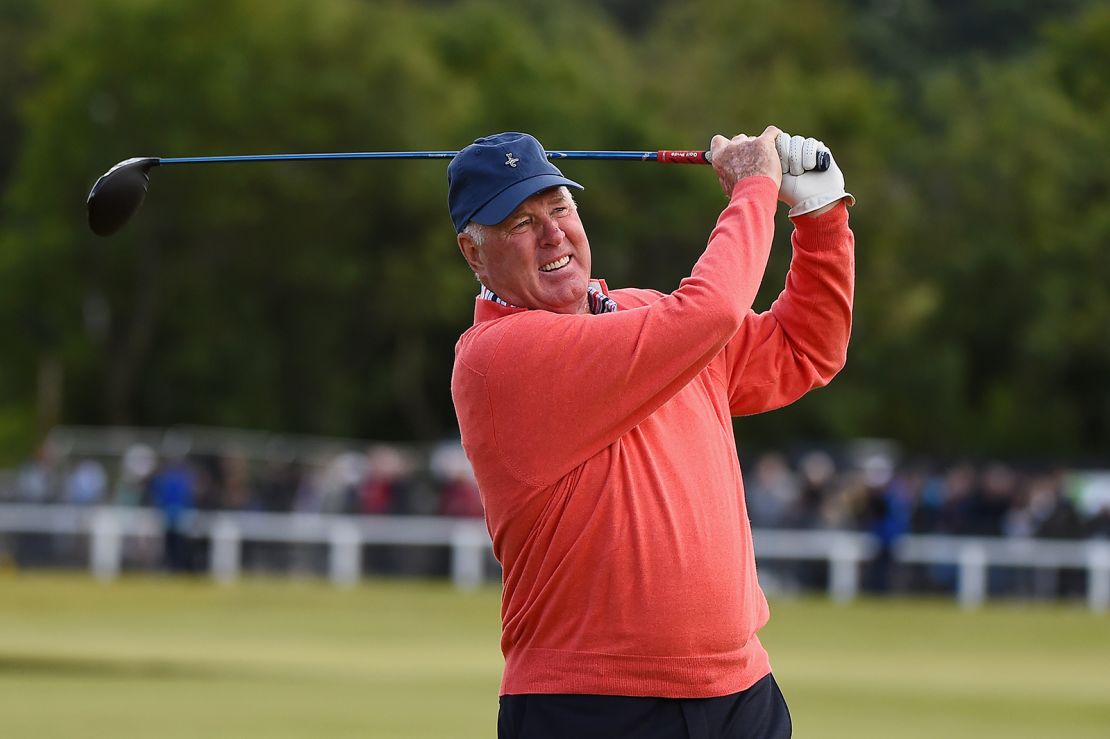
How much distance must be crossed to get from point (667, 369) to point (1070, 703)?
10.4 m

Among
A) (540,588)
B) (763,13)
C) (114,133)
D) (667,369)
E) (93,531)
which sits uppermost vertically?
(763,13)

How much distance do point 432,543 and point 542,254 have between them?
22.9m

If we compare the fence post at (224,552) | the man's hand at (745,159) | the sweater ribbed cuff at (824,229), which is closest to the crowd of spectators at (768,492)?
the fence post at (224,552)

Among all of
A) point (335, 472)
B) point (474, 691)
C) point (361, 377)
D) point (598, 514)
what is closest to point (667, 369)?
point (598, 514)

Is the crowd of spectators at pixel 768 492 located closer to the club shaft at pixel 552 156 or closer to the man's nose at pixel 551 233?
the club shaft at pixel 552 156

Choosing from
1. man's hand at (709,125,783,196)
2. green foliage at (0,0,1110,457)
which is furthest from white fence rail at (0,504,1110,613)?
man's hand at (709,125,783,196)

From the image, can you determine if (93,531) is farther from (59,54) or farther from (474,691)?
(59,54)

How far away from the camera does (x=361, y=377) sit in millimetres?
51500

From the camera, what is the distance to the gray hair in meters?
4.41

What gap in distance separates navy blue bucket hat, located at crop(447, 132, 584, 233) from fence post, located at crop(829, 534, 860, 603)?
2092cm

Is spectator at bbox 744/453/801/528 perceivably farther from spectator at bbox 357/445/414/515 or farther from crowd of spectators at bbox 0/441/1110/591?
spectator at bbox 357/445/414/515

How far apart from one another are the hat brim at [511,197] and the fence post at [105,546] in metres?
23.9

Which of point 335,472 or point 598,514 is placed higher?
point 598,514

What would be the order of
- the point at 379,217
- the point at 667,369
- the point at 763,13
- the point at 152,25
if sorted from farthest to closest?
the point at 763,13 < the point at 379,217 < the point at 152,25 < the point at 667,369
